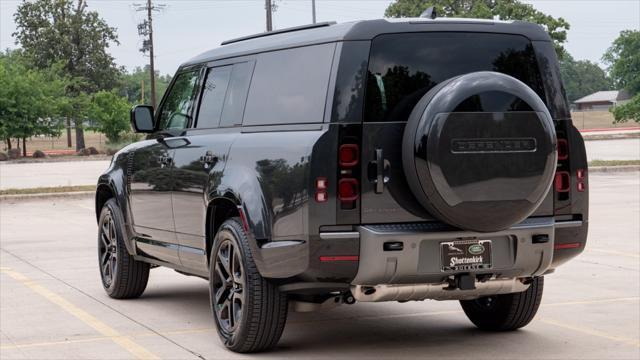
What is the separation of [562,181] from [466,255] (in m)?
0.97

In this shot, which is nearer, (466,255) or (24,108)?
(466,255)

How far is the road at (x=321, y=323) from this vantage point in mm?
7496

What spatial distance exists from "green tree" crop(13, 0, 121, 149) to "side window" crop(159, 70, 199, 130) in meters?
83.9

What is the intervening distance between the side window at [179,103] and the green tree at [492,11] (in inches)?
3062

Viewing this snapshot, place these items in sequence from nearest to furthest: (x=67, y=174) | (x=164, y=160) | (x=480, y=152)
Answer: (x=480, y=152), (x=164, y=160), (x=67, y=174)

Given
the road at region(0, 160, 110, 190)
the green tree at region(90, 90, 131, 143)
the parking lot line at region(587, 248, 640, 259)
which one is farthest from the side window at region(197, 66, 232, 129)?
the green tree at region(90, 90, 131, 143)

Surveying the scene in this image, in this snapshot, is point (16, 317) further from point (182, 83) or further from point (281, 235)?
point (281, 235)

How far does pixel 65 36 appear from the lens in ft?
303

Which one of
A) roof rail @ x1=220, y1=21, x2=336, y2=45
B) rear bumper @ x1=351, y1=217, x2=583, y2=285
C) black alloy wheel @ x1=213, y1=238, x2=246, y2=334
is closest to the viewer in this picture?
rear bumper @ x1=351, y1=217, x2=583, y2=285

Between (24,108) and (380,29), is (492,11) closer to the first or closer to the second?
(24,108)

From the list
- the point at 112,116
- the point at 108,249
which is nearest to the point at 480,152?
the point at 108,249

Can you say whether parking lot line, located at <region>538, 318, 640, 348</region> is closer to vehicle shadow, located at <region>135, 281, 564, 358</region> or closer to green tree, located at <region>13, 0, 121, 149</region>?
vehicle shadow, located at <region>135, 281, 564, 358</region>

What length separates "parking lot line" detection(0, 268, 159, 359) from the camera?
24.8 feet

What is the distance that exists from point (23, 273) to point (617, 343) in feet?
22.6
